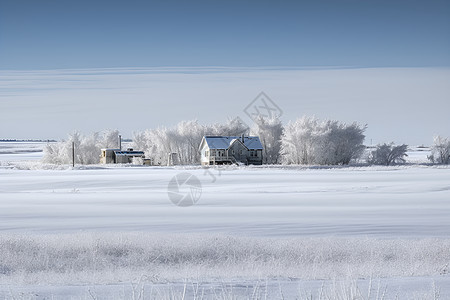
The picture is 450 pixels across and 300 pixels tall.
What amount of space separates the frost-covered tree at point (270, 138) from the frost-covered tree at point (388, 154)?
46.6 ft

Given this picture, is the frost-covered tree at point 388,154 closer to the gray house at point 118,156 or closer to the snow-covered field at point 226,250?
the gray house at point 118,156

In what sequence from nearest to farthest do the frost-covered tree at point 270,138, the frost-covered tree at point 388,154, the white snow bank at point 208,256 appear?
1. the white snow bank at point 208,256
2. the frost-covered tree at point 388,154
3. the frost-covered tree at point 270,138

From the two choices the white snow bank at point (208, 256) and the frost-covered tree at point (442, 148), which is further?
the frost-covered tree at point (442, 148)

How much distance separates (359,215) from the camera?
21031 mm

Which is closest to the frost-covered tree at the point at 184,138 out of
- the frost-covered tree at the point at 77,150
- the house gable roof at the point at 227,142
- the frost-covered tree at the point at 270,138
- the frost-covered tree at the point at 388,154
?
the frost-covered tree at the point at 270,138

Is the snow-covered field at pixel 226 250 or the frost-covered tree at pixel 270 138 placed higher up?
the frost-covered tree at pixel 270 138

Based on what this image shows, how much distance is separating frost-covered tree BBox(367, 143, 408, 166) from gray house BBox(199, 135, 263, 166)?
17453mm

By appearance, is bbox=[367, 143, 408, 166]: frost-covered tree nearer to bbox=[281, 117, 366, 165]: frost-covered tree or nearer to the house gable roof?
bbox=[281, 117, 366, 165]: frost-covered tree

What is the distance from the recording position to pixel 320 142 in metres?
74.9

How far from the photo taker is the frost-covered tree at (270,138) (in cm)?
8206

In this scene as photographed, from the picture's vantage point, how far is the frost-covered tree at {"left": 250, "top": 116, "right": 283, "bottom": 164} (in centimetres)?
8206

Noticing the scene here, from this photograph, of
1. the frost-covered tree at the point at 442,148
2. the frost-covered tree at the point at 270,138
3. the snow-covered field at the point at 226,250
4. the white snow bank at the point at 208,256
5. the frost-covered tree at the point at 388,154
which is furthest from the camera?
the frost-covered tree at the point at 270,138

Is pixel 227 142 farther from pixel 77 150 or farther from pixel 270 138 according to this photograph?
pixel 77 150

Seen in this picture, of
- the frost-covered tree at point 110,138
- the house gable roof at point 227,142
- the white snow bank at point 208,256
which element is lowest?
the white snow bank at point 208,256
